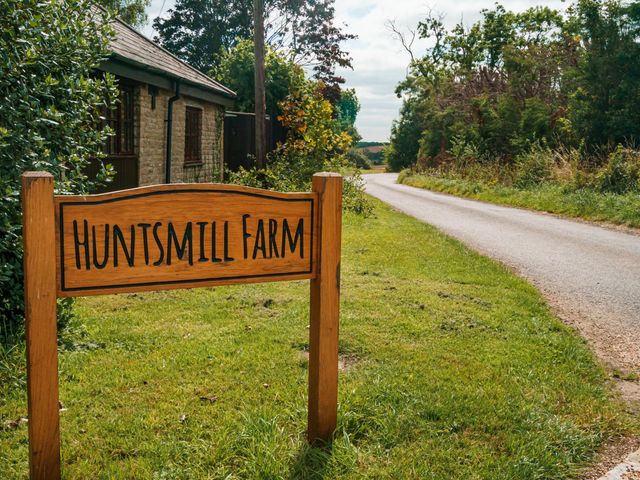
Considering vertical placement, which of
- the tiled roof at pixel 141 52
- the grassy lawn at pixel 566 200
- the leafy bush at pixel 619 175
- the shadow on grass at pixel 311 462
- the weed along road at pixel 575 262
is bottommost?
the shadow on grass at pixel 311 462

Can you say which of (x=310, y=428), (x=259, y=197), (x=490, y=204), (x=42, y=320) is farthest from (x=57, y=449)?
(x=490, y=204)

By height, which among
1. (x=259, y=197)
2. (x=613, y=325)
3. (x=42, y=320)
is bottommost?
(x=613, y=325)

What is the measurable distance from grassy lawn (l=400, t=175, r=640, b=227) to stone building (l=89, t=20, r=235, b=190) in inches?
350

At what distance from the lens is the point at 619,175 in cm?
1520

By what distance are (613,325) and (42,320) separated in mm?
4857

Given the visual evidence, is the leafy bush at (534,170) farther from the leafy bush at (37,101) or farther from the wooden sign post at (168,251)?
the wooden sign post at (168,251)

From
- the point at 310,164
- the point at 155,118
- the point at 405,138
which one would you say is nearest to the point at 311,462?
the point at 155,118

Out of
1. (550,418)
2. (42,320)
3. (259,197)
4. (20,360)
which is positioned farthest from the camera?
(20,360)

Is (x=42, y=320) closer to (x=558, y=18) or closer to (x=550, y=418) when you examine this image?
(x=550, y=418)

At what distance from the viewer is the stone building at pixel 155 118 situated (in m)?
10.7

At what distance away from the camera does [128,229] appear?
245 centimetres

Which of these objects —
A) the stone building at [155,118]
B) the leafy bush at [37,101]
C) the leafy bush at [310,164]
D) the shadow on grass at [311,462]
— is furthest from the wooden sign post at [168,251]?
the leafy bush at [310,164]

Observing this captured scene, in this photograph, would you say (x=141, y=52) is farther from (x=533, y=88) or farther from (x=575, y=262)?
(x=533, y=88)

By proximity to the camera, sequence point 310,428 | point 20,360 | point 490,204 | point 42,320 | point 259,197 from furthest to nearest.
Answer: point 490,204, point 20,360, point 310,428, point 259,197, point 42,320
